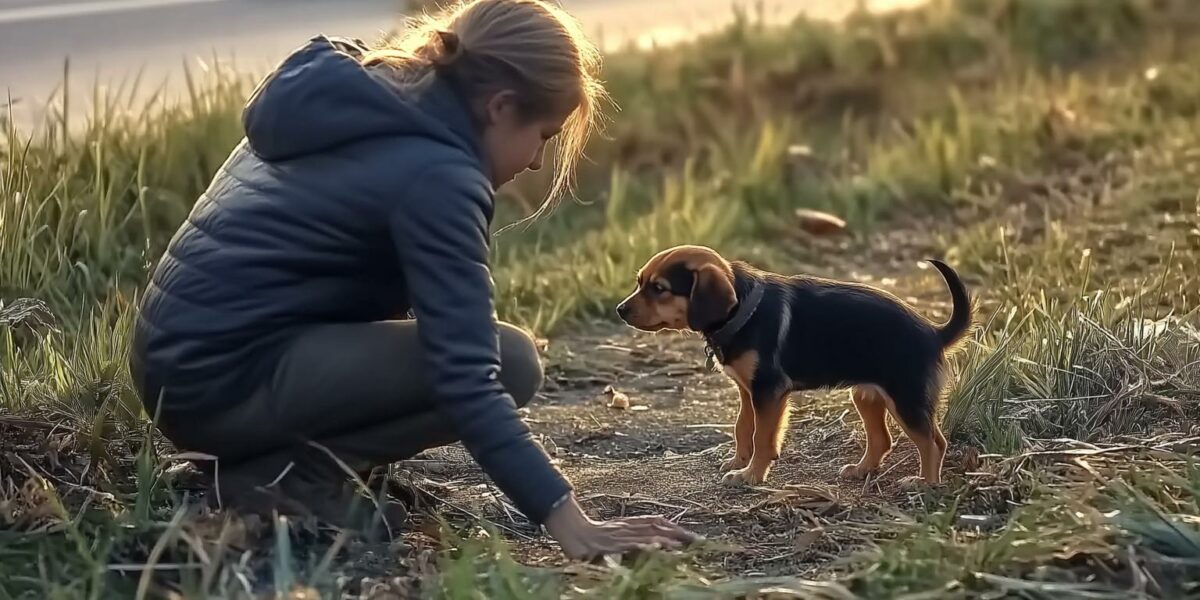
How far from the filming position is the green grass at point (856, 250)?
293cm

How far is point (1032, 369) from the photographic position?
4.27 metres

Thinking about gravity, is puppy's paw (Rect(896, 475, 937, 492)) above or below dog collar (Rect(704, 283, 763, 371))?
below

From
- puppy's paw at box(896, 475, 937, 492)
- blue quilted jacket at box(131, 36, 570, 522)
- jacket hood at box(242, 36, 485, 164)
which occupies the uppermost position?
jacket hood at box(242, 36, 485, 164)

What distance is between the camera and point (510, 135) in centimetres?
332

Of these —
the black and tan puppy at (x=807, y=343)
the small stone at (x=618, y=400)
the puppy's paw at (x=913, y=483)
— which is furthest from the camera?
the small stone at (x=618, y=400)

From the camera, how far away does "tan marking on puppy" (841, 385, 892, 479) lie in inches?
160

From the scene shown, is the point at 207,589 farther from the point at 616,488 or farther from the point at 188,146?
the point at 188,146

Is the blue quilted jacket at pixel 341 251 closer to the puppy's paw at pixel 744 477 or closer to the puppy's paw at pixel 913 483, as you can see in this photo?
the puppy's paw at pixel 744 477

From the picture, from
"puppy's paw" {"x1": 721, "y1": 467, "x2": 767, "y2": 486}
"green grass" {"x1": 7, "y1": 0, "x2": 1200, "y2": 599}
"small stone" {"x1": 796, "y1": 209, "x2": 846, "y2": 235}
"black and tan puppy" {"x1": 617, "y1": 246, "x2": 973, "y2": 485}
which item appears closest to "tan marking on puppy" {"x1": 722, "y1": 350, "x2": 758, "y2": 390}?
"black and tan puppy" {"x1": 617, "y1": 246, "x2": 973, "y2": 485}

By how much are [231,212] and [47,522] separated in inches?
30.2

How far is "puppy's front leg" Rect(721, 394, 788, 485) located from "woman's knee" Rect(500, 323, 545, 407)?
76cm

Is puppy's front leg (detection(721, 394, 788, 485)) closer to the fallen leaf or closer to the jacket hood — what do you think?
the fallen leaf

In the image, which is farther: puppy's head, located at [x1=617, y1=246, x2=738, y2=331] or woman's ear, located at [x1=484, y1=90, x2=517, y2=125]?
puppy's head, located at [x1=617, y1=246, x2=738, y2=331]

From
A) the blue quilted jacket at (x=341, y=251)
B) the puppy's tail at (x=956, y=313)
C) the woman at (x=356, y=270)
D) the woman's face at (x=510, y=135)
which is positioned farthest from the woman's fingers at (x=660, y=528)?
the puppy's tail at (x=956, y=313)
